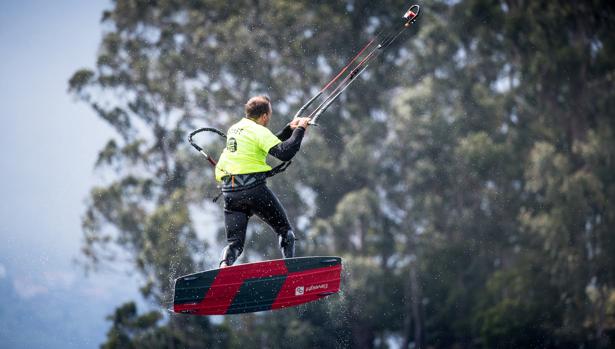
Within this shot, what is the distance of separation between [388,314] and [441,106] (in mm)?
6103

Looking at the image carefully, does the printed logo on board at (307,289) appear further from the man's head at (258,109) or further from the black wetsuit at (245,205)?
the man's head at (258,109)

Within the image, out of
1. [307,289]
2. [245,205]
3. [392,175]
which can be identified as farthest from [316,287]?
[392,175]

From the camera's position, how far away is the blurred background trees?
812 inches

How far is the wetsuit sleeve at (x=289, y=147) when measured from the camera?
640 centimetres

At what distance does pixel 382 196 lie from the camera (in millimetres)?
22453

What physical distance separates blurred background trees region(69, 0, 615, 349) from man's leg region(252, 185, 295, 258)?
12824 millimetres

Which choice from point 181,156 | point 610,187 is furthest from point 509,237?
point 181,156

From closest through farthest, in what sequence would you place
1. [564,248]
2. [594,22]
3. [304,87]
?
[564,248]
[304,87]
[594,22]

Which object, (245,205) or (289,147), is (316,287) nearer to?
(245,205)

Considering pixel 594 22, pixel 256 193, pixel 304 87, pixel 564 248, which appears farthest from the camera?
pixel 594 22

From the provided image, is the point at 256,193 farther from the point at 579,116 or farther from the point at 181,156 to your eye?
the point at 579,116

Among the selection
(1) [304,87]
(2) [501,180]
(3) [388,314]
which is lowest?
(3) [388,314]

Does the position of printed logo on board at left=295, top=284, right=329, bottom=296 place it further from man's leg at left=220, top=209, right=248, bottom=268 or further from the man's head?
the man's head

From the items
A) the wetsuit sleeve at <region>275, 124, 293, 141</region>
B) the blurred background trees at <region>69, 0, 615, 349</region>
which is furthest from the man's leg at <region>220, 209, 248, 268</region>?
the blurred background trees at <region>69, 0, 615, 349</region>
